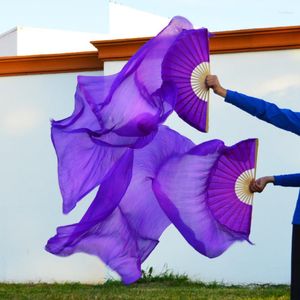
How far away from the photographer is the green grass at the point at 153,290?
28.2 ft

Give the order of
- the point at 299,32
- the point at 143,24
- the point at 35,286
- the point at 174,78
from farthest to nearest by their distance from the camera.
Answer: the point at 143,24, the point at 35,286, the point at 299,32, the point at 174,78

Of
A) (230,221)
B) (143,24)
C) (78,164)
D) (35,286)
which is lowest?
(35,286)

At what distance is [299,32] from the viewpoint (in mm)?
9586

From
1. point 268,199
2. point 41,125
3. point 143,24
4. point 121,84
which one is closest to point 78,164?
point 121,84

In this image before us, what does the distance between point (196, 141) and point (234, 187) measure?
16.3 ft

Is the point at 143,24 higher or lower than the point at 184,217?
higher

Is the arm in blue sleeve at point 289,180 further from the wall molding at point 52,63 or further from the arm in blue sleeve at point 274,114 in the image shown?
the wall molding at point 52,63

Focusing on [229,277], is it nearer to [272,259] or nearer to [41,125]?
[272,259]

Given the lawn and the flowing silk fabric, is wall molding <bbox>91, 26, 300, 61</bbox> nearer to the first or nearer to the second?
the lawn

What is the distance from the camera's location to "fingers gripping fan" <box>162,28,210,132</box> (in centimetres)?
504

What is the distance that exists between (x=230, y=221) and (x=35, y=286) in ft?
18.5

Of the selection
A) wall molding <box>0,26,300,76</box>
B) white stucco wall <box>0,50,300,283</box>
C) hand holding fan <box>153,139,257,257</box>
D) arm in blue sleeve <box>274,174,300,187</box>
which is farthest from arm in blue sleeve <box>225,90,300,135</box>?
white stucco wall <box>0,50,300,283</box>

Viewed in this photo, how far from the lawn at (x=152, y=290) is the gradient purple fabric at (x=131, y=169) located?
10.5 feet

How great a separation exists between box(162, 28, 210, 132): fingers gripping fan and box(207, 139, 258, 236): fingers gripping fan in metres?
0.36
